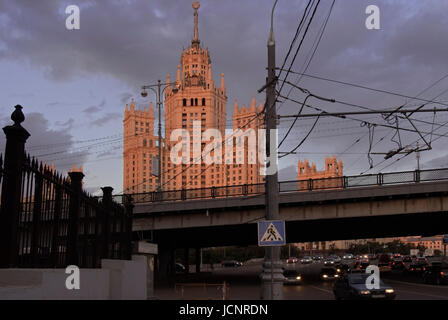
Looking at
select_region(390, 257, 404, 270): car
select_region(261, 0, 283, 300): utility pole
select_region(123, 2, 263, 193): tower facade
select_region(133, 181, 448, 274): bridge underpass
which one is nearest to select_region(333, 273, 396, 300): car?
select_region(261, 0, 283, 300): utility pole

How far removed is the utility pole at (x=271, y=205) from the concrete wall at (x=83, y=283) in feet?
12.7

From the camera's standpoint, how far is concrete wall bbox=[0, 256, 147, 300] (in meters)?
8.69

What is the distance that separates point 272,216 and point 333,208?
25.2 metres

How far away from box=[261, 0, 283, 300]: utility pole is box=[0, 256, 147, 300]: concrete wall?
3875 millimetres

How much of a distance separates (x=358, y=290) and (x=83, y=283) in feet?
50.1

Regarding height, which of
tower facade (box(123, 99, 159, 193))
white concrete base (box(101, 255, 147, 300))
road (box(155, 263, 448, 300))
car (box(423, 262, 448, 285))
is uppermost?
tower facade (box(123, 99, 159, 193))

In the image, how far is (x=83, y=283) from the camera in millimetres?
11609

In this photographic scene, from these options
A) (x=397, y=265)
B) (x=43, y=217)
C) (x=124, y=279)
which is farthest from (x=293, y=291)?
(x=397, y=265)

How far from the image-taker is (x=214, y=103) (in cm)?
16675

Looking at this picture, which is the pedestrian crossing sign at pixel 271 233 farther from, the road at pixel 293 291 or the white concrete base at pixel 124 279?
the road at pixel 293 291

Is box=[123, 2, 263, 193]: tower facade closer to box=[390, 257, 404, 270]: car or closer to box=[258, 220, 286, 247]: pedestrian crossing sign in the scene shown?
box=[390, 257, 404, 270]: car

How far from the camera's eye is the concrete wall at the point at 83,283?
869 centimetres

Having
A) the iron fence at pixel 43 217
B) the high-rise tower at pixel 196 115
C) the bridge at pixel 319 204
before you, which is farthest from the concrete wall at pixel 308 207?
the high-rise tower at pixel 196 115

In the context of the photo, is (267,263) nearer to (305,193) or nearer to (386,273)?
(305,193)
